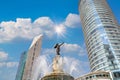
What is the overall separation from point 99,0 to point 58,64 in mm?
118123

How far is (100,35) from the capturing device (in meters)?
101

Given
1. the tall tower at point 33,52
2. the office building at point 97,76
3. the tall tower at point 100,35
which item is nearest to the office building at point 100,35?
the tall tower at point 100,35

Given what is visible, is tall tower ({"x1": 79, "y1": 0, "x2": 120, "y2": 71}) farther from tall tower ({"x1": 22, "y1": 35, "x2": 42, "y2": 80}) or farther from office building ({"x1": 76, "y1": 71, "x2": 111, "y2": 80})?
tall tower ({"x1": 22, "y1": 35, "x2": 42, "y2": 80})

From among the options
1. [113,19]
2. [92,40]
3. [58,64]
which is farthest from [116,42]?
[58,64]

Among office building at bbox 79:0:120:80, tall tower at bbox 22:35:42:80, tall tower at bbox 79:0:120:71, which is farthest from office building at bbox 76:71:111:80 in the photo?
tall tower at bbox 22:35:42:80

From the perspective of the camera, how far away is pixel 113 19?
111688mm

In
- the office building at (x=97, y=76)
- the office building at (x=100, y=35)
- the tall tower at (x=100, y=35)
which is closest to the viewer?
the office building at (x=97, y=76)

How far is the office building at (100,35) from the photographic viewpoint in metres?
89.0

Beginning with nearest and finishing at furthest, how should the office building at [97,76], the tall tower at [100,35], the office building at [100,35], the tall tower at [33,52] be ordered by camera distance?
the office building at [97,76]
the office building at [100,35]
the tall tower at [100,35]
the tall tower at [33,52]

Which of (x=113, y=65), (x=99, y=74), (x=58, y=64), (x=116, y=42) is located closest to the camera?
(x=58, y=64)

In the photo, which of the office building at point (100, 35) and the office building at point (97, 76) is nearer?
the office building at point (97, 76)

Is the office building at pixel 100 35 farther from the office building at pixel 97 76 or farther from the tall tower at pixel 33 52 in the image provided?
the tall tower at pixel 33 52

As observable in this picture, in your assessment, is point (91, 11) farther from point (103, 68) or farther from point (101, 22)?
point (103, 68)

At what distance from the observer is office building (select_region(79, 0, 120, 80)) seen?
8900 cm
